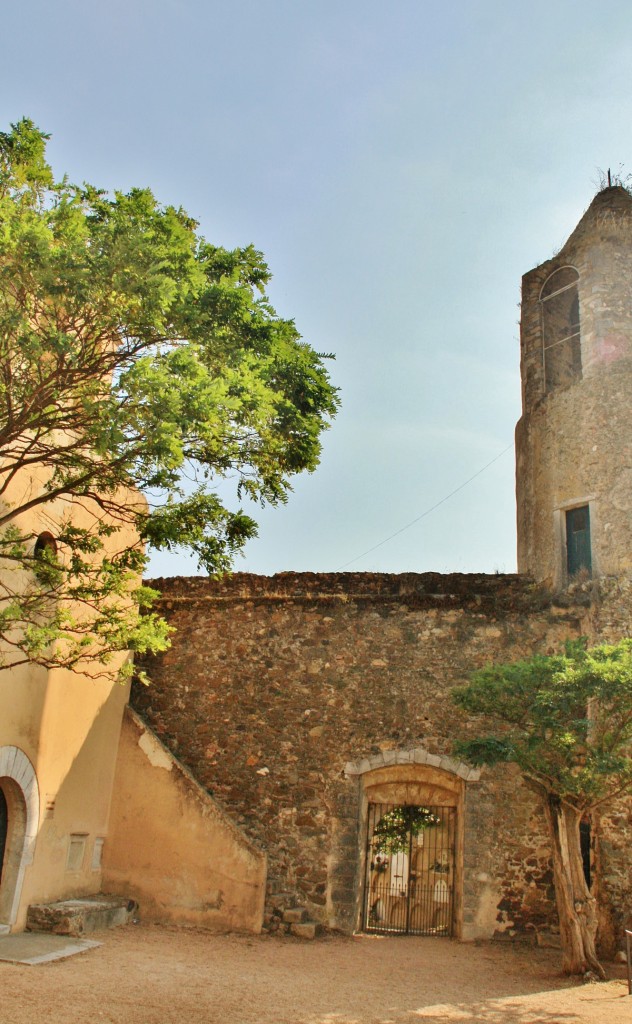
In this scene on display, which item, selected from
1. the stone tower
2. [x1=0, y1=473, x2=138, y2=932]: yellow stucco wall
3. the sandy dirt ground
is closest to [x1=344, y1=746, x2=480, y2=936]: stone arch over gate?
the sandy dirt ground

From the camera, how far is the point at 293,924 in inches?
417

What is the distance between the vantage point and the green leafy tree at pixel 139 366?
6.05 metres

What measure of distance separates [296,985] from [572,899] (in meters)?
3.08

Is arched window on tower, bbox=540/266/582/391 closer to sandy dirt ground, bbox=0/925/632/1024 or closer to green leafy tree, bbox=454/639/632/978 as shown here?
green leafy tree, bbox=454/639/632/978

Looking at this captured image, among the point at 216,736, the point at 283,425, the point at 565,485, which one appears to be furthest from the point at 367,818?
the point at 283,425

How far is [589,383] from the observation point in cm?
1238

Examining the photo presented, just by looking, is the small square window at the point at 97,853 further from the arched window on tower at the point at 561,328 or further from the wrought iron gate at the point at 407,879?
the arched window on tower at the point at 561,328

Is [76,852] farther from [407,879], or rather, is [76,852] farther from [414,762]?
[407,879]

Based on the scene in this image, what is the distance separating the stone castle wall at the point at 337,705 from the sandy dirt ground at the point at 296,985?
821 millimetres

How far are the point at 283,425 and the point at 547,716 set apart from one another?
14.0 feet

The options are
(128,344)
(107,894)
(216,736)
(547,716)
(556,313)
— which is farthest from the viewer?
(556,313)

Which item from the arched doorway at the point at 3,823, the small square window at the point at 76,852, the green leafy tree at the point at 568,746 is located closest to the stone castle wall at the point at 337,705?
the small square window at the point at 76,852

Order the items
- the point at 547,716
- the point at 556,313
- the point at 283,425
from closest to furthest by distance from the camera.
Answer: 1. the point at 283,425
2. the point at 547,716
3. the point at 556,313

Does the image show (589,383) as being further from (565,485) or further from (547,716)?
(547,716)
